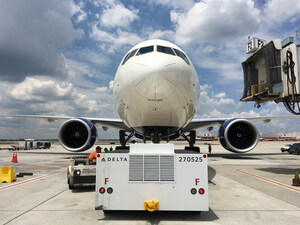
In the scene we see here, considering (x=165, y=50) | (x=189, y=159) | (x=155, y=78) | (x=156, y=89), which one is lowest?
(x=189, y=159)

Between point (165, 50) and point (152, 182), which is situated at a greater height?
point (165, 50)

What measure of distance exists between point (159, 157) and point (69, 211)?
2179mm

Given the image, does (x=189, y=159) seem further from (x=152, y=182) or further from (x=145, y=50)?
(x=145, y=50)

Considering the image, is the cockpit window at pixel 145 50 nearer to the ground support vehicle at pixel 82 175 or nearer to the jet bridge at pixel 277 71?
the ground support vehicle at pixel 82 175

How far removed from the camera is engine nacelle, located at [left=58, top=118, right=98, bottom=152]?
12.7 metres

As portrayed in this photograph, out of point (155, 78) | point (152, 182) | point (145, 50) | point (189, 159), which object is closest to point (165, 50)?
point (145, 50)

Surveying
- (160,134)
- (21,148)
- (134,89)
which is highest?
(134,89)

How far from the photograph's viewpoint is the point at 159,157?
4.24m

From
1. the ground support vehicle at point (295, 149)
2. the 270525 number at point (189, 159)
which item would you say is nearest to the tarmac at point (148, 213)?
the 270525 number at point (189, 159)

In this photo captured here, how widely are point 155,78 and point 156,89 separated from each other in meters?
0.30

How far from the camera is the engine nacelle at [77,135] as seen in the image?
12.7 meters

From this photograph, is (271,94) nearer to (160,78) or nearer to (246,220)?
(160,78)

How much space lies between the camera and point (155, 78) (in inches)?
232

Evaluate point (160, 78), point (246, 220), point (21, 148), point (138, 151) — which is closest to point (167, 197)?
point (138, 151)
